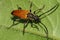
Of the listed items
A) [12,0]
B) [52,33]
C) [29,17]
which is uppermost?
[12,0]

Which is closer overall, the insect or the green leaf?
the green leaf

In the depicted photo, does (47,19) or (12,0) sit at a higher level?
(12,0)

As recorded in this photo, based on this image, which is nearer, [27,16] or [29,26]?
[29,26]

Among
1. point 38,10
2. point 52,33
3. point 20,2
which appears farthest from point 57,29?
point 20,2

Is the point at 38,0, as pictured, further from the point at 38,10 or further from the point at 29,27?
the point at 29,27

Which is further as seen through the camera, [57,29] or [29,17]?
[29,17]

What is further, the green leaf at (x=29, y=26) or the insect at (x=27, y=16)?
the insect at (x=27, y=16)

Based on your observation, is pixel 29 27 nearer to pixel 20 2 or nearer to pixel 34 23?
pixel 34 23

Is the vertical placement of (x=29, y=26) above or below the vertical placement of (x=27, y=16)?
below
